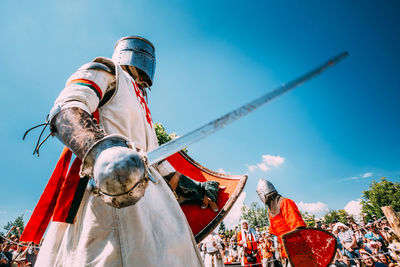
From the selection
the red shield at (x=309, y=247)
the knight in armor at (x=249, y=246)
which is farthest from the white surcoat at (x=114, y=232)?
the knight in armor at (x=249, y=246)

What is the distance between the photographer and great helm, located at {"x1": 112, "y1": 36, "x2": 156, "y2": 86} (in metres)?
2.21

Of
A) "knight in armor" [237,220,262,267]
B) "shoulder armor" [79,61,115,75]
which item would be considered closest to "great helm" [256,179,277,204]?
"knight in armor" [237,220,262,267]

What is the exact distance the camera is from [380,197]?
46.2m

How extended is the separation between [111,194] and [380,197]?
6187 centimetres

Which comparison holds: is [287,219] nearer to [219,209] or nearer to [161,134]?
[219,209]

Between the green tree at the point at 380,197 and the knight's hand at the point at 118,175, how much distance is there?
55979 mm

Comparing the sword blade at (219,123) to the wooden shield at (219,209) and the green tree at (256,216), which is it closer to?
the wooden shield at (219,209)

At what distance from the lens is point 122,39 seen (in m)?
2.51

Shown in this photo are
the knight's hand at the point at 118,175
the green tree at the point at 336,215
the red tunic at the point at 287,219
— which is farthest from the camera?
the green tree at the point at 336,215

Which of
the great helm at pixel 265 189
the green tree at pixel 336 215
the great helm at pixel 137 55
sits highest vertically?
the green tree at pixel 336 215

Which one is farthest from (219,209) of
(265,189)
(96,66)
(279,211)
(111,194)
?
(265,189)

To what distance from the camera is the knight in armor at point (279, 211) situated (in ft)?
15.1

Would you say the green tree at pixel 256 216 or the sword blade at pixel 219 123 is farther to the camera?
the green tree at pixel 256 216

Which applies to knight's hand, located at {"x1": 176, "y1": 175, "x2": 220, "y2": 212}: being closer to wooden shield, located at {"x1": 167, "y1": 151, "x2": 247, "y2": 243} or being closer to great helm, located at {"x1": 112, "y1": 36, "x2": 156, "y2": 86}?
wooden shield, located at {"x1": 167, "y1": 151, "x2": 247, "y2": 243}
